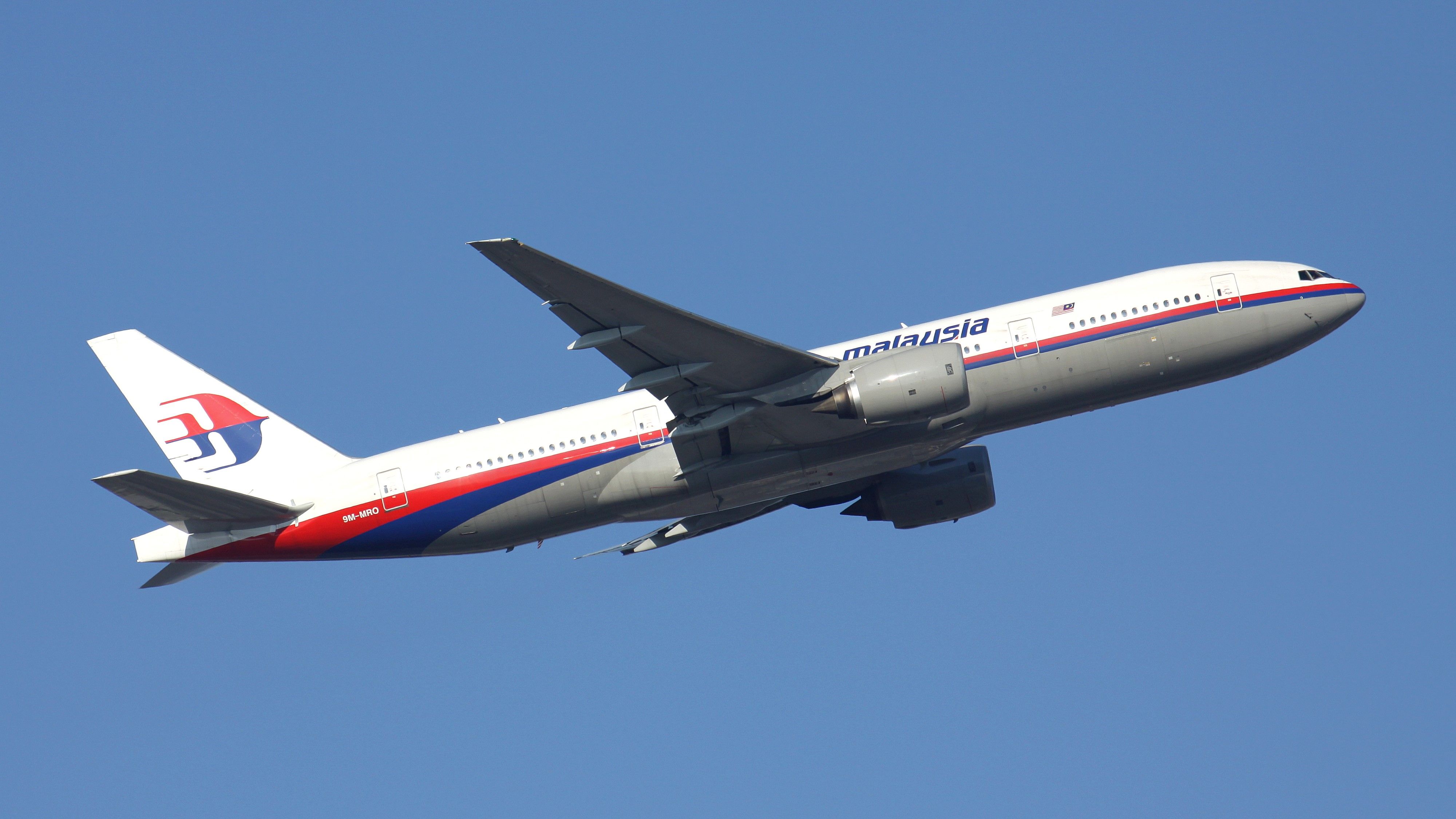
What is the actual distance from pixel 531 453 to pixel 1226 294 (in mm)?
18417

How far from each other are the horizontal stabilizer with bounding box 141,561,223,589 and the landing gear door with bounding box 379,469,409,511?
15.1ft

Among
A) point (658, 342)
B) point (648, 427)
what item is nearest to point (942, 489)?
point (648, 427)

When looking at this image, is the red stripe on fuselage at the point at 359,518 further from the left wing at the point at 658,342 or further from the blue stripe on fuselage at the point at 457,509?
the left wing at the point at 658,342

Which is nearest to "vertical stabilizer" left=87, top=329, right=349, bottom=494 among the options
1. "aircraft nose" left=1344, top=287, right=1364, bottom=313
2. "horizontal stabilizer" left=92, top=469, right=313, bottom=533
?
"horizontal stabilizer" left=92, top=469, right=313, bottom=533

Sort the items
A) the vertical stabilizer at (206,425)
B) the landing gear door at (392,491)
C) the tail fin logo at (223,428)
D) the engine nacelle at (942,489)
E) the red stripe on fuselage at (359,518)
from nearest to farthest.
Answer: the red stripe on fuselage at (359,518) < the landing gear door at (392,491) < the vertical stabilizer at (206,425) < the tail fin logo at (223,428) < the engine nacelle at (942,489)

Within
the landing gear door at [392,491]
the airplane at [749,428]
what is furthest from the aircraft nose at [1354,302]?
the landing gear door at [392,491]

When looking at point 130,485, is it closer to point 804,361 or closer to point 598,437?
point 598,437

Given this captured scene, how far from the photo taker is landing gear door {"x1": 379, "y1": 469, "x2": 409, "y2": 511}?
32.4m

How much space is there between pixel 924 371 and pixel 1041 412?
4.25 metres

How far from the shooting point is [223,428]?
115 ft

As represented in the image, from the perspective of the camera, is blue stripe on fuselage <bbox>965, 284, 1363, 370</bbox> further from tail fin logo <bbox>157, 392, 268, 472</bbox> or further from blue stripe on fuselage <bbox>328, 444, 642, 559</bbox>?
tail fin logo <bbox>157, 392, 268, 472</bbox>

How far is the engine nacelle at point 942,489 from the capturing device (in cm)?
3600

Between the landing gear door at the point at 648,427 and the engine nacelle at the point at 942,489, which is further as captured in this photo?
the engine nacelle at the point at 942,489

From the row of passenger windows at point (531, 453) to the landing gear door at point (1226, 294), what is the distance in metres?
15.9
